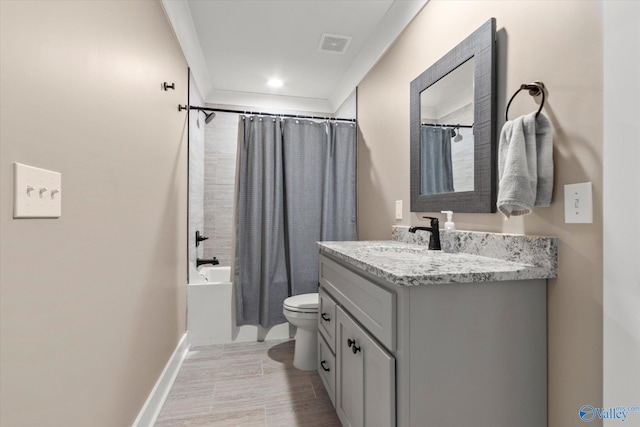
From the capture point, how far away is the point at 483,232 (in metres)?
1.32

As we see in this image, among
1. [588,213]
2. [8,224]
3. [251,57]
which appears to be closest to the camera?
[8,224]

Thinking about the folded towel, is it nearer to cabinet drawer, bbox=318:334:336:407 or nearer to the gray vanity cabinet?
the gray vanity cabinet

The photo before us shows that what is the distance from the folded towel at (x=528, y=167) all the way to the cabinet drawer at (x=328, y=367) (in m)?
1.10

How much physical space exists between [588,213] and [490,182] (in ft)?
1.35

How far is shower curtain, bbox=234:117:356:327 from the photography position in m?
2.61

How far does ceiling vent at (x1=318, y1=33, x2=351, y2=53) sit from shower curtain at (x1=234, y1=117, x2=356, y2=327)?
588 mm

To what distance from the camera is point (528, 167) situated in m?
1.01

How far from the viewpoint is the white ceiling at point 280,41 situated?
6.59ft

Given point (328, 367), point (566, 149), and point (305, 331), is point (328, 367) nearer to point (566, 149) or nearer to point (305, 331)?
point (305, 331)

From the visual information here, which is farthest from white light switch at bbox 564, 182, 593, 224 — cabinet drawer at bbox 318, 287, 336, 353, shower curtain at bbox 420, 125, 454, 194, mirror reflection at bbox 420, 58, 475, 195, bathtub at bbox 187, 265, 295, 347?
bathtub at bbox 187, 265, 295, 347

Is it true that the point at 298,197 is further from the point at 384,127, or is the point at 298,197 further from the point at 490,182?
the point at 490,182

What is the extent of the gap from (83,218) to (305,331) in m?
1.59

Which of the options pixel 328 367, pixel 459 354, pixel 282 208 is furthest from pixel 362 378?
pixel 282 208

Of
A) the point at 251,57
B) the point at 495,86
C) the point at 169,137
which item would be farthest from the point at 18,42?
the point at 251,57
